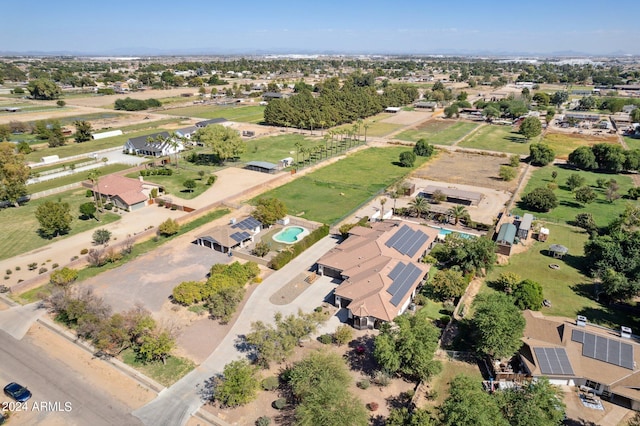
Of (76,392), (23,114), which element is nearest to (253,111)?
(23,114)

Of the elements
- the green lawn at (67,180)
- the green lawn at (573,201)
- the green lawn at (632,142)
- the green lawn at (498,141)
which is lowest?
the green lawn at (573,201)

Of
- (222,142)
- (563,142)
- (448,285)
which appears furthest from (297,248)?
(563,142)

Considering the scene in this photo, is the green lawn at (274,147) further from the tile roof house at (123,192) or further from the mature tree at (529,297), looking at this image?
the mature tree at (529,297)

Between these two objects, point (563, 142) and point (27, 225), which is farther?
point (563, 142)

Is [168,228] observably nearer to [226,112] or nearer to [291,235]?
[291,235]

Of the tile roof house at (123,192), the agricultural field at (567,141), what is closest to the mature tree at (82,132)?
the tile roof house at (123,192)

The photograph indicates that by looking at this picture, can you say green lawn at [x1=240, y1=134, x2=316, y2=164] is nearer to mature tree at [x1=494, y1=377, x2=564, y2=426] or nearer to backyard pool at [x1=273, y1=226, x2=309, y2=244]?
backyard pool at [x1=273, y1=226, x2=309, y2=244]
